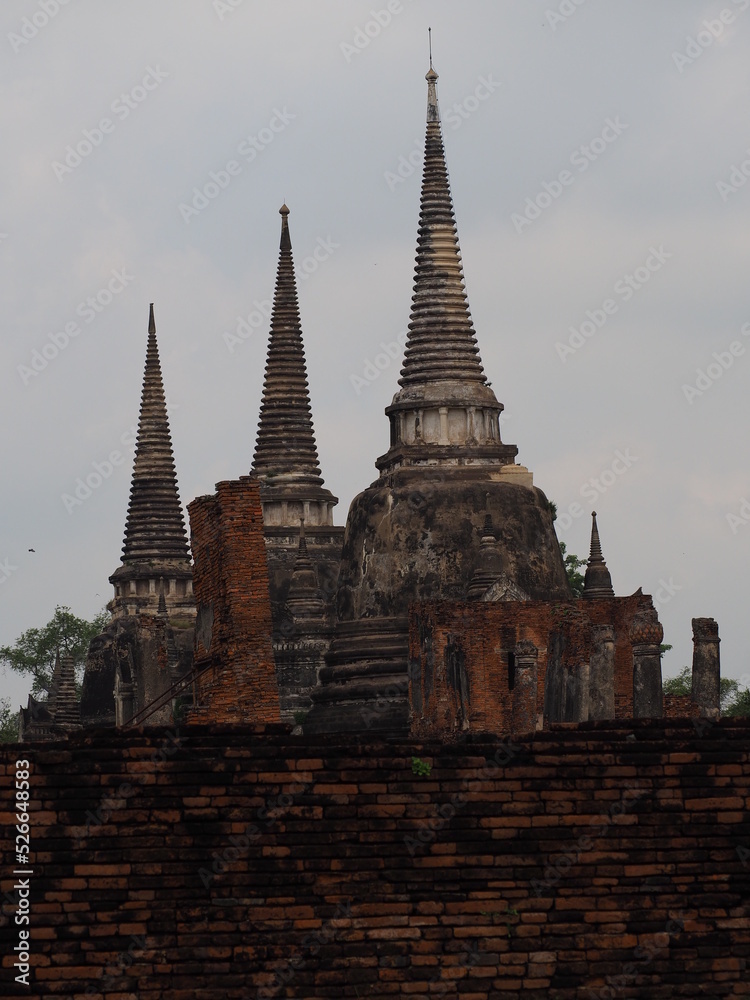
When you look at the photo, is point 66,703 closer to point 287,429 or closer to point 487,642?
point 287,429

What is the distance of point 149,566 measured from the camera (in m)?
55.2

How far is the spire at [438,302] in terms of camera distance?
1738 inches

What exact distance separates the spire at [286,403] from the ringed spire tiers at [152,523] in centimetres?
409

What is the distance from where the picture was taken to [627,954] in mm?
12672

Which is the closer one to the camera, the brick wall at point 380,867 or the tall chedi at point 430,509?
the brick wall at point 380,867

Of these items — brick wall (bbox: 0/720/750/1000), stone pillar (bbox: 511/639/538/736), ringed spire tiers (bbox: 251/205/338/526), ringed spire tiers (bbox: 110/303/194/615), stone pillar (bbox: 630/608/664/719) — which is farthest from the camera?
ringed spire tiers (bbox: 110/303/194/615)

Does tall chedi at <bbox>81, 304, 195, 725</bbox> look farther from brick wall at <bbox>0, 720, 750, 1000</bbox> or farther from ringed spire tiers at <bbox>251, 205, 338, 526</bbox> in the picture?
brick wall at <bbox>0, 720, 750, 1000</bbox>

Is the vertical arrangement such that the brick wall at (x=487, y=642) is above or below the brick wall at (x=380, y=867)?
above

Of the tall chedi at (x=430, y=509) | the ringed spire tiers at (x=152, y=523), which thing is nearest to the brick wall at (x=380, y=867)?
the tall chedi at (x=430, y=509)

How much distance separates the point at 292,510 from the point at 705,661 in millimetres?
20679

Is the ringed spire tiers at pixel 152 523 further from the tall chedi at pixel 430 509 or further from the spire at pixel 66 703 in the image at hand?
the tall chedi at pixel 430 509

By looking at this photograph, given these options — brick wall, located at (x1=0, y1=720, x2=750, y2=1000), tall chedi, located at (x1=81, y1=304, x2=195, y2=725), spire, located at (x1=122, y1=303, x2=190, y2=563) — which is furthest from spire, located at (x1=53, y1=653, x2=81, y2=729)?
brick wall, located at (x1=0, y1=720, x2=750, y2=1000)

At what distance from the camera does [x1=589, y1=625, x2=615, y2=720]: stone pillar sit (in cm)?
3009

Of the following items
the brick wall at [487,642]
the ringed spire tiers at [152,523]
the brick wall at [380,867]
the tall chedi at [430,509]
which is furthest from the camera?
the ringed spire tiers at [152,523]
